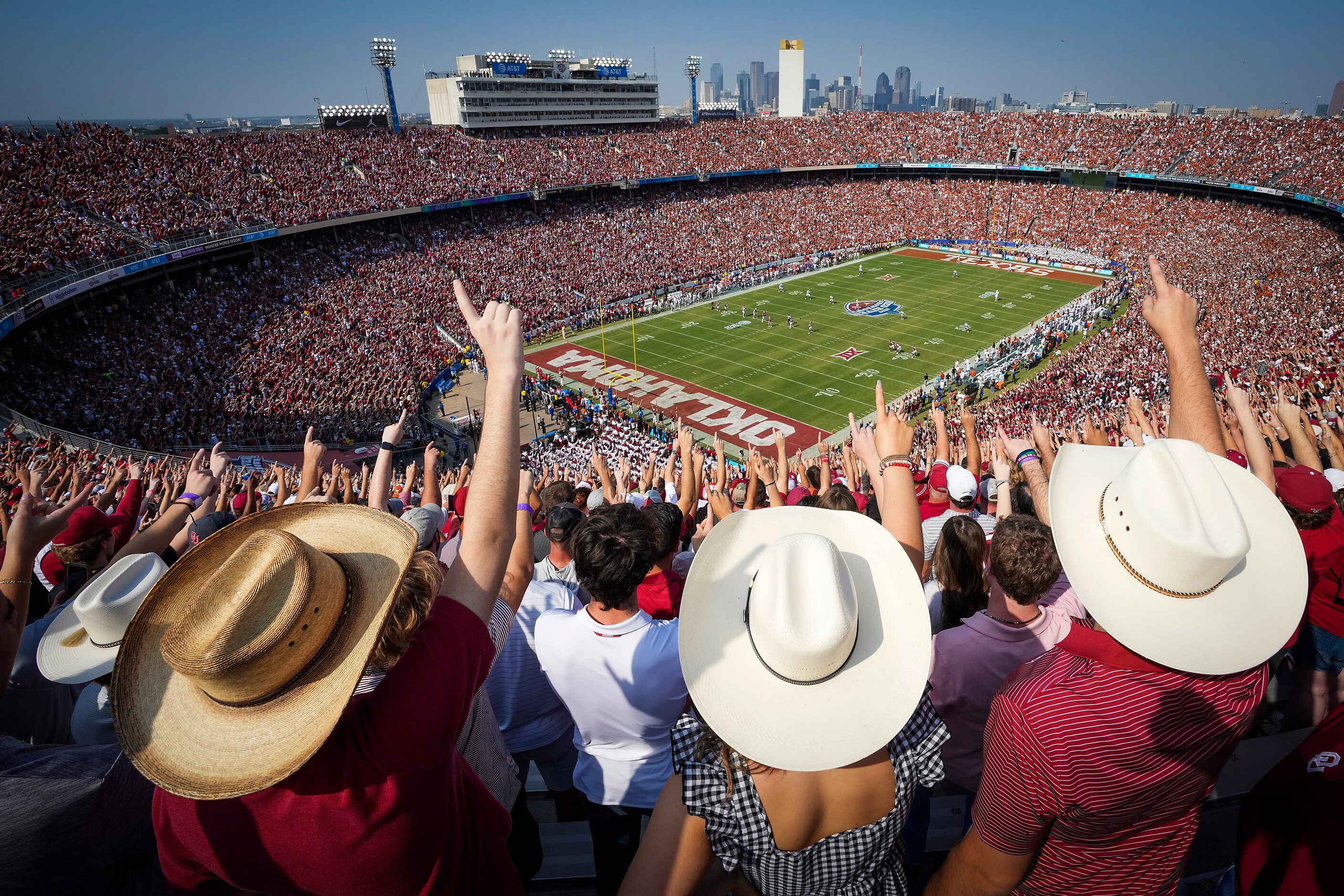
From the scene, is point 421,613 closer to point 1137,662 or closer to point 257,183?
point 1137,662

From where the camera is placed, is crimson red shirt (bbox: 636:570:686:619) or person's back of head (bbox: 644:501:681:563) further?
crimson red shirt (bbox: 636:570:686:619)

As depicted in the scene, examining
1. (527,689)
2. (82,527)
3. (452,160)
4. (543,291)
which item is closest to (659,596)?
(527,689)

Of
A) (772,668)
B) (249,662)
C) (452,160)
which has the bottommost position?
(772,668)

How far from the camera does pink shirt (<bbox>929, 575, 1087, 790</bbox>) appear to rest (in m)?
3.04

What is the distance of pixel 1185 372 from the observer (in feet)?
11.1

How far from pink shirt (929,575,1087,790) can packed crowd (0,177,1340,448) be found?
65.8ft

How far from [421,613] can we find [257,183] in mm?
41706

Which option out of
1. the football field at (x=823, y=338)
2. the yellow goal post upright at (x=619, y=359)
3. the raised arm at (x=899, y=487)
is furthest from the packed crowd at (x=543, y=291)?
the raised arm at (x=899, y=487)

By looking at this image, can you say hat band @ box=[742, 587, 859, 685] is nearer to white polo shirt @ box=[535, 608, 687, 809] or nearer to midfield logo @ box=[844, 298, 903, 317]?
white polo shirt @ box=[535, 608, 687, 809]

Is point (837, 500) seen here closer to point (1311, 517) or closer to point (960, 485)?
point (960, 485)

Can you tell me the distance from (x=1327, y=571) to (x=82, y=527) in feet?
25.8

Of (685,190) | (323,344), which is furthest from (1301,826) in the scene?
(685,190)

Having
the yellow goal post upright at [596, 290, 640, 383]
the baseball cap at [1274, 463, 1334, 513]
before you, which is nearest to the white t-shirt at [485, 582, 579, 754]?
the baseball cap at [1274, 463, 1334, 513]

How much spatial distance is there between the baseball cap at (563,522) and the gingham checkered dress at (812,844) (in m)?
2.70
